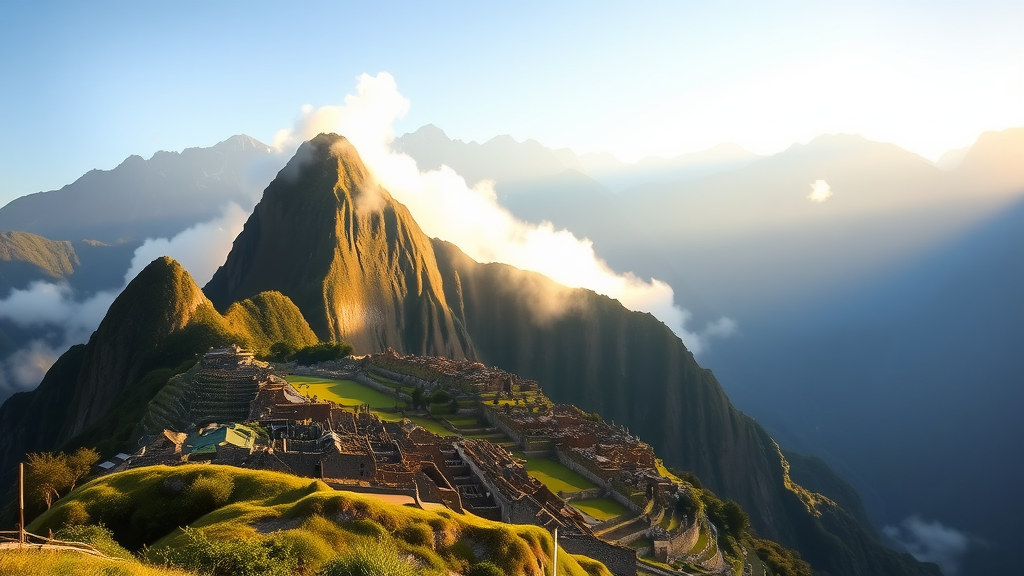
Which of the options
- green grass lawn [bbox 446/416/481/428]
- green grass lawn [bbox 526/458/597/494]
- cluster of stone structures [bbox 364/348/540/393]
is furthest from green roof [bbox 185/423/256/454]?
cluster of stone structures [bbox 364/348/540/393]

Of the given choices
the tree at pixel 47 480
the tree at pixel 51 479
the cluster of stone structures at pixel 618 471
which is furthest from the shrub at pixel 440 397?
the tree at pixel 47 480

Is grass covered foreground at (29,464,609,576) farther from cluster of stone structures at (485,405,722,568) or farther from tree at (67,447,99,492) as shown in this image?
cluster of stone structures at (485,405,722,568)

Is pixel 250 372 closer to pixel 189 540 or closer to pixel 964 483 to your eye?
pixel 189 540

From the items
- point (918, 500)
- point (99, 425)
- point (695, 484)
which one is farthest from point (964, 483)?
point (99, 425)

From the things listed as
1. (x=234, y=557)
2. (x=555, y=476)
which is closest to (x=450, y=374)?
(x=555, y=476)

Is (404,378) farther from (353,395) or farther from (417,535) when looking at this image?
(417,535)

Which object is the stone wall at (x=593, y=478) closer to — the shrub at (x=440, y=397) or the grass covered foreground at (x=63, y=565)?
the shrub at (x=440, y=397)
